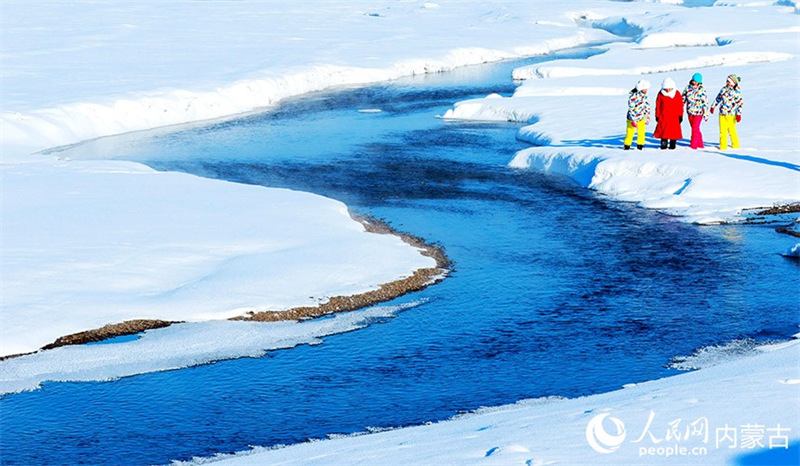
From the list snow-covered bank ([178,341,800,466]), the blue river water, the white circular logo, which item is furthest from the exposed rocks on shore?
the white circular logo

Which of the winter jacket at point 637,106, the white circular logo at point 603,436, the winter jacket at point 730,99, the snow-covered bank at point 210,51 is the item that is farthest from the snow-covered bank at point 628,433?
the snow-covered bank at point 210,51

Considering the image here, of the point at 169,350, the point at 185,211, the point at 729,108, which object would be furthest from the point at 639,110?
the point at 169,350

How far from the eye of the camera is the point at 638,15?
201ft

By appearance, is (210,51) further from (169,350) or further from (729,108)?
(169,350)

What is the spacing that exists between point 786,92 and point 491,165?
9.88 m

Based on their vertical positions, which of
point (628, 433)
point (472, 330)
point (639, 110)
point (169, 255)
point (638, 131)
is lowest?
point (472, 330)

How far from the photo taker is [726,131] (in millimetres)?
21125

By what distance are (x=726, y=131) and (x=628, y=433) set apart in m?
15.6

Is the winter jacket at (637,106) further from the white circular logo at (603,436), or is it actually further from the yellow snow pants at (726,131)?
the white circular logo at (603,436)

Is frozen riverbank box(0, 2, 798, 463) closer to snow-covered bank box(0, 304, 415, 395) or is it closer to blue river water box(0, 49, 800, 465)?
snow-covered bank box(0, 304, 415, 395)

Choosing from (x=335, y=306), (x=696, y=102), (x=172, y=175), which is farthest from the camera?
(x=172, y=175)

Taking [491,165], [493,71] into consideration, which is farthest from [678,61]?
[491,165]

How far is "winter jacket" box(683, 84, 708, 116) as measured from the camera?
2077 cm

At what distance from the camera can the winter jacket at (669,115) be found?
2091 cm
